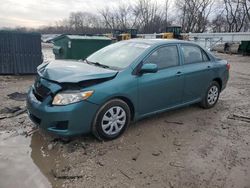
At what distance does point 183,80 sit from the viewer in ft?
15.4

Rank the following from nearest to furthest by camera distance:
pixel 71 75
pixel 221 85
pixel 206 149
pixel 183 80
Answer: pixel 71 75 → pixel 206 149 → pixel 183 80 → pixel 221 85

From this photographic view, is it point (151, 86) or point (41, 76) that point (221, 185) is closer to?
point (151, 86)

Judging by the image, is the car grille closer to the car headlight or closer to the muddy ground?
the car headlight

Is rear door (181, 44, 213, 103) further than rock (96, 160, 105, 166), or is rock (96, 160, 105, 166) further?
rear door (181, 44, 213, 103)

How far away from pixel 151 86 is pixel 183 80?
84cm

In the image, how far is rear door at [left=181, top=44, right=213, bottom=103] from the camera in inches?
190

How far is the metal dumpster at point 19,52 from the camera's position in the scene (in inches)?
333

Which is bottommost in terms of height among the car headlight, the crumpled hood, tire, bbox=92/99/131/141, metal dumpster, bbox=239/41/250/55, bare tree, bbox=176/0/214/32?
tire, bbox=92/99/131/141

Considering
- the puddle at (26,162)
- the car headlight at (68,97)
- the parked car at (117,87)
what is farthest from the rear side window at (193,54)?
the puddle at (26,162)

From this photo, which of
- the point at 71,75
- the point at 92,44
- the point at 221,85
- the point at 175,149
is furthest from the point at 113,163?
the point at 92,44

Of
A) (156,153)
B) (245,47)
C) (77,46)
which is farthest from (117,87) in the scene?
(245,47)

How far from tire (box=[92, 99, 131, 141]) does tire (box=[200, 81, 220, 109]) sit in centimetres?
216

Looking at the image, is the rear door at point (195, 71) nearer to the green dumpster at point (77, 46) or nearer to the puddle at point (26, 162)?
the puddle at point (26, 162)

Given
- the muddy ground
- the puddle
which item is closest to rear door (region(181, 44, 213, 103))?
the muddy ground
